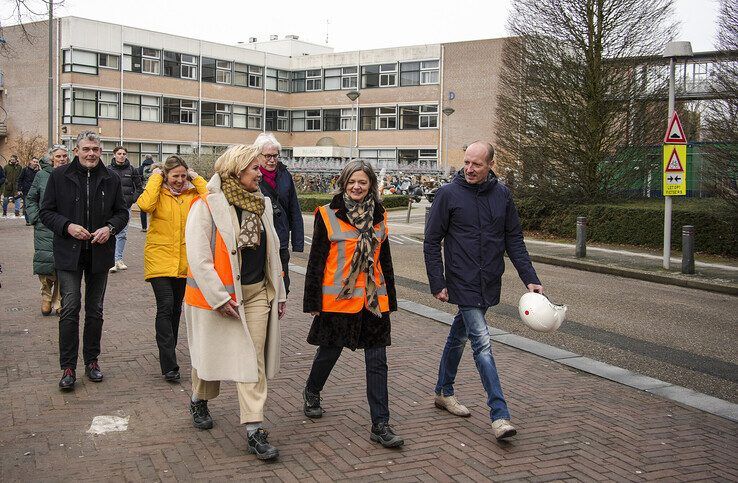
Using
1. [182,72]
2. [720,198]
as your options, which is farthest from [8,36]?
[720,198]

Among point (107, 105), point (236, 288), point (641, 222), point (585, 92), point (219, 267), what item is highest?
point (107, 105)

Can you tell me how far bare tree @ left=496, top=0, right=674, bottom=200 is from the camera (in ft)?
66.6

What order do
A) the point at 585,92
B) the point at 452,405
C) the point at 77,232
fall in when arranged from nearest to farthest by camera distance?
the point at 452,405 < the point at 77,232 < the point at 585,92

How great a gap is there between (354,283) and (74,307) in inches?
95.4

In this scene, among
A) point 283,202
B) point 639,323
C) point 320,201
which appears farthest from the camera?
point 320,201

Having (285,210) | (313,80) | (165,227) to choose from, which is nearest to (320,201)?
(285,210)

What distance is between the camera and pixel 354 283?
16.3ft

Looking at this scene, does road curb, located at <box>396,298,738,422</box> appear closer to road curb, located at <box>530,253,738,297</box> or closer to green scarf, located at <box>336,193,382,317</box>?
green scarf, located at <box>336,193,382,317</box>

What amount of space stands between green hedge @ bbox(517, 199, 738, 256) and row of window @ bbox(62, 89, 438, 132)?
33.5m

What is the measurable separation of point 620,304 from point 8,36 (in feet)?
164

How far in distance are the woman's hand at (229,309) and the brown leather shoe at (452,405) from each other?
68.9 inches

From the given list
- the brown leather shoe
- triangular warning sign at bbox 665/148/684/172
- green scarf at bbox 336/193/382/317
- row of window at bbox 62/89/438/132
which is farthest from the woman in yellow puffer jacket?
row of window at bbox 62/89/438/132

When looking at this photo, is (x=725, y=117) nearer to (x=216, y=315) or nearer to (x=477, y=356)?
(x=477, y=356)

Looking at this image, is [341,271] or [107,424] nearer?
[341,271]
